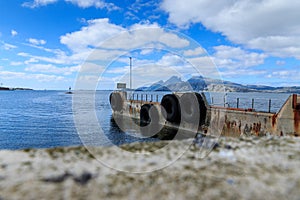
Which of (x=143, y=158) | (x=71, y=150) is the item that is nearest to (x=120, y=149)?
(x=143, y=158)

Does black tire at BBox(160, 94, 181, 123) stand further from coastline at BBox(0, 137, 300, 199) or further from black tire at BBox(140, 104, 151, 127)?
coastline at BBox(0, 137, 300, 199)

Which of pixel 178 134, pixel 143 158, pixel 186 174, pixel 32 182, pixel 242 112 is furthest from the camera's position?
pixel 178 134

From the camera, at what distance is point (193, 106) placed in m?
22.5

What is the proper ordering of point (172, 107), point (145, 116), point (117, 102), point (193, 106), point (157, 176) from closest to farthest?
1. point (157, 176)
2. point (193, 106)
3. point (172, 107)
4. point (145, 116)
5. point (117, 102)

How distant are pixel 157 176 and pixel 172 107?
20.8 m

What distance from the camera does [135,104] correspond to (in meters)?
37.2

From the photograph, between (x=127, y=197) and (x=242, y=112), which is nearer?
(x=127, y=197)

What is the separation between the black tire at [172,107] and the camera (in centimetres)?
2372

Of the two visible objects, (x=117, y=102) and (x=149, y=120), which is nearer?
(x=149, y=120)

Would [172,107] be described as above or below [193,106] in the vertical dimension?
below

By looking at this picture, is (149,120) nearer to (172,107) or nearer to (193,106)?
(172,107)

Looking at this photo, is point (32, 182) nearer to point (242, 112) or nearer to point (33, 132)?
point (242, 112)

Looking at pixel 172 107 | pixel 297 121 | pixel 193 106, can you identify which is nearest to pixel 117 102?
pixel 172 107

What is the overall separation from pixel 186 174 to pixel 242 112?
52.0 ft
